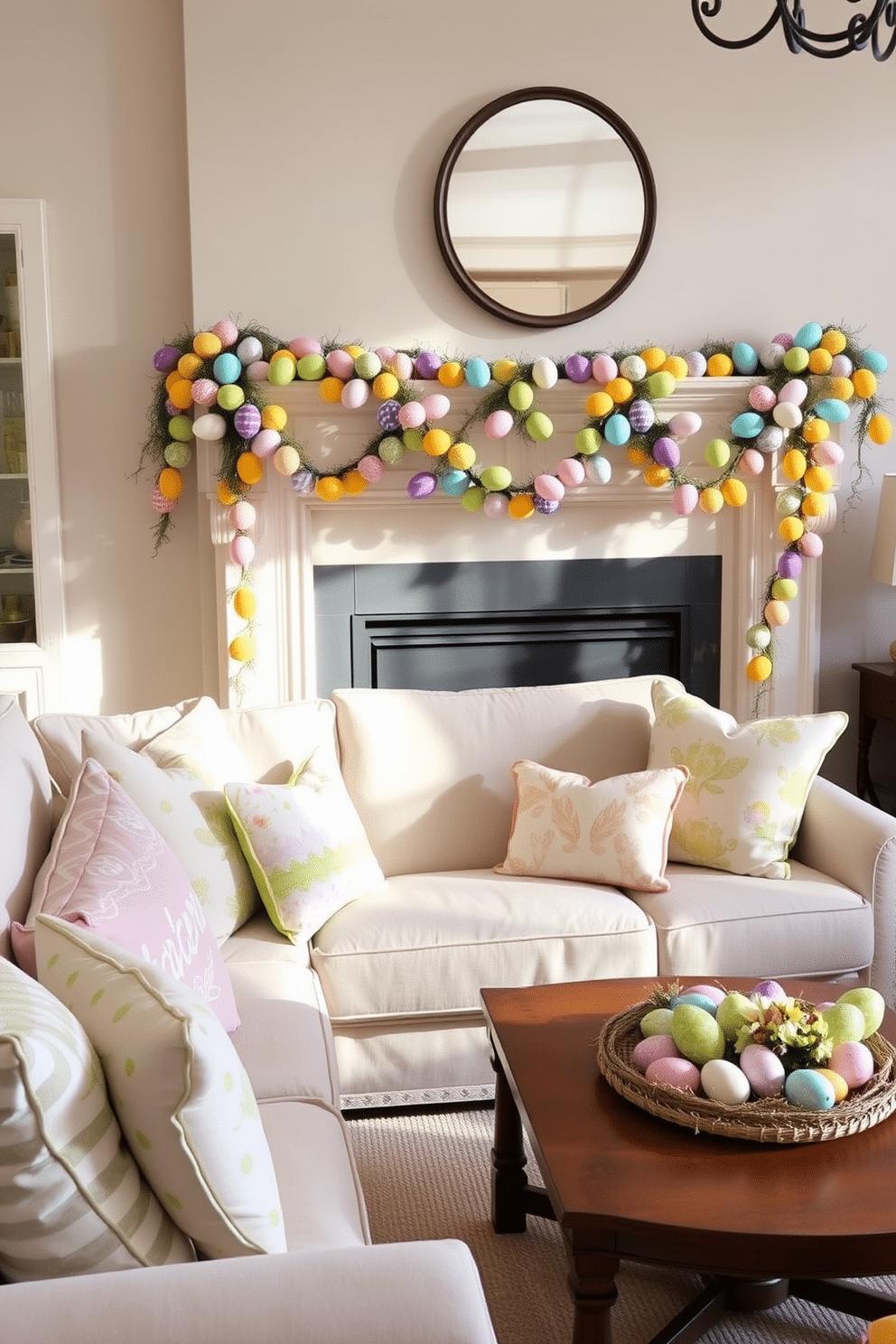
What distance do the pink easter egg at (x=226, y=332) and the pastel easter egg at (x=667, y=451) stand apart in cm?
129

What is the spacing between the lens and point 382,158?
3.82 metres

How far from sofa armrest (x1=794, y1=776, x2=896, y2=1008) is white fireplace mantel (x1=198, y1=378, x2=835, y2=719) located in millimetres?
1290

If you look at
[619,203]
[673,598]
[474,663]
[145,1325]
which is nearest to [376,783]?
[474,663]

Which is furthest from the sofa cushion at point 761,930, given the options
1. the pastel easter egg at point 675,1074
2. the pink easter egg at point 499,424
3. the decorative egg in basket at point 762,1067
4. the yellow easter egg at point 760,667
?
the pink easter egg at point 499,424

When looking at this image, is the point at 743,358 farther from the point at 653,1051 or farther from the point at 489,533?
the point at 653,1051

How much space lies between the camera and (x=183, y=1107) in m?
1.14

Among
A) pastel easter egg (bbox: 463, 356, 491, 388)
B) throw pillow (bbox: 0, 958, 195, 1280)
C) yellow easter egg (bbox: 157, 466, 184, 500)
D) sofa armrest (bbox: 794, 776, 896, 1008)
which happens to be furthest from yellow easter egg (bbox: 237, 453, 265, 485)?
throw pillow (bbox: 0, 958, 195, 1280)

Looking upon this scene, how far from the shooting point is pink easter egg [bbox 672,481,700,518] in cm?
377

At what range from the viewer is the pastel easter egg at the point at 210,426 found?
3.64 meters

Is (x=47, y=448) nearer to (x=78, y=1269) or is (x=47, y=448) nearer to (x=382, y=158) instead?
(x=382, y=158)

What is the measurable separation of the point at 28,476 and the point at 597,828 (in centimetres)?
231

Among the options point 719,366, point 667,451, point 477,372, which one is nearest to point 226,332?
point 477,372

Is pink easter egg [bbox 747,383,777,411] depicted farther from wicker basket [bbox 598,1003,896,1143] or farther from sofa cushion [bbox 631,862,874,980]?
wicker basket [bbox 598,1003,896,1143]

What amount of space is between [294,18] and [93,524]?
65.3 inches
